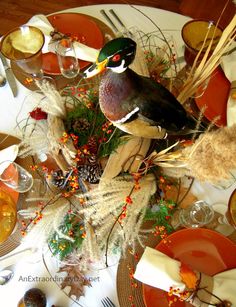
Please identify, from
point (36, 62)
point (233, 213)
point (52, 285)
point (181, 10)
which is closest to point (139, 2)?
point (181, 10)

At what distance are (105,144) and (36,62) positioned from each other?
0.33 metres

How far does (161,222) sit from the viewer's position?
887 millimetres

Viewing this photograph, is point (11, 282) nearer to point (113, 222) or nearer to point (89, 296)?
point (89, 296)

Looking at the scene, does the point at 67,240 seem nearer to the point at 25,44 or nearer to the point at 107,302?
the point at 107,302

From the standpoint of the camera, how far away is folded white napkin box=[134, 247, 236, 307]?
2.55ft

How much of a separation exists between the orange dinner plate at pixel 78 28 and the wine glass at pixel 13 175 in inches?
14.8

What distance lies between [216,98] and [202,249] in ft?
1.43

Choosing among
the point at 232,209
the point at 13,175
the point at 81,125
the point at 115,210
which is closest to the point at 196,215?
the point at 232,209

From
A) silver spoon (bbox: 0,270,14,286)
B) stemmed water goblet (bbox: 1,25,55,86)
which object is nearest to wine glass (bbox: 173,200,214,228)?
silver spoon (bbox: 0,270,14,286)

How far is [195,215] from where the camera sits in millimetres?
923

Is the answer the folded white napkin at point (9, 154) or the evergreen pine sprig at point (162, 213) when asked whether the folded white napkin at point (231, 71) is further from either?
the folded white napkin at point (9, 154)

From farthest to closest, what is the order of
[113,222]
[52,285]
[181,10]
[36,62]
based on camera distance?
[181,10]
[36,62]
[52,285]
[113,222]

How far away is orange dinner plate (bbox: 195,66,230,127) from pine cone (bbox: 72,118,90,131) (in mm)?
330

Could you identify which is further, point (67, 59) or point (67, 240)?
point (67, 59)
